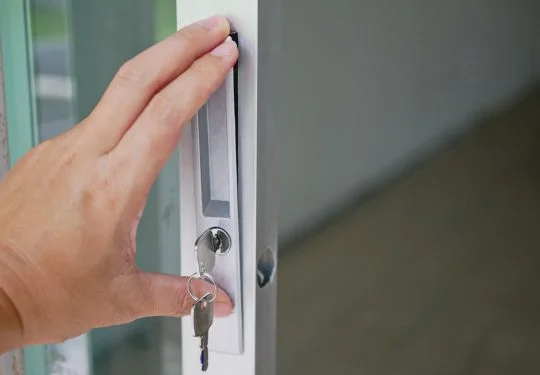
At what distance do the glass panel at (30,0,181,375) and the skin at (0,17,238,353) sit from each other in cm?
17

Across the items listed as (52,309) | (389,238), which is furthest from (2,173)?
(389,238)

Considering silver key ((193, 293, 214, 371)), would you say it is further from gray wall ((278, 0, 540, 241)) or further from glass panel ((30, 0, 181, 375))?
gray wall ((278, 0, 540, 241))

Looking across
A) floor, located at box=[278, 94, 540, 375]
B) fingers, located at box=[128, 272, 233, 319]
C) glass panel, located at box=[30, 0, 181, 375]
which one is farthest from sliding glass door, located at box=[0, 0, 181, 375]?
floor, located at box=[278, 94, 540, 375]

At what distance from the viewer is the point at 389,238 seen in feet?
7.89

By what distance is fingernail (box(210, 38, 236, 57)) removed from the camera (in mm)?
522

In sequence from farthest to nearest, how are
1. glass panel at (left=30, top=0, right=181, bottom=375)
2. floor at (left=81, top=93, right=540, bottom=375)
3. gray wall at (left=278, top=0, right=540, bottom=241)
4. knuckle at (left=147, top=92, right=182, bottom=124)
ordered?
1. gray wall at (left=278, top=0, right=540, bottom=241)
2. floor at (left=81, top=93, right=540, bottom=375)
3. glass panel at (left=30, top=0, right=181, bottom=375)
4. knuckle at (left=147, top=92, right=182, bottom=124)

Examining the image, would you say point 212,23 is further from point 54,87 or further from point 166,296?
point 54,87

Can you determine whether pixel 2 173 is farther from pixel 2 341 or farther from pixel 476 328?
pixel 476 328

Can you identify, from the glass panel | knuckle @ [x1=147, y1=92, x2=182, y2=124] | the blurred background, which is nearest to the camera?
knuckle @ [x1=147, y1=92, x2=182, y2=124]

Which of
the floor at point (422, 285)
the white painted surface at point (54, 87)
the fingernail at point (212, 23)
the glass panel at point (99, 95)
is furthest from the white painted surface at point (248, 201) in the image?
the floor at point (422, 285)

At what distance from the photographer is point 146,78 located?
0.52 meters

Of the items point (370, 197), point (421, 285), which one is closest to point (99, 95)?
point (421, 285)

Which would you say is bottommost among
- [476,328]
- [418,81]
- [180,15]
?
[476,328]

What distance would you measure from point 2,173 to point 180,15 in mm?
473
